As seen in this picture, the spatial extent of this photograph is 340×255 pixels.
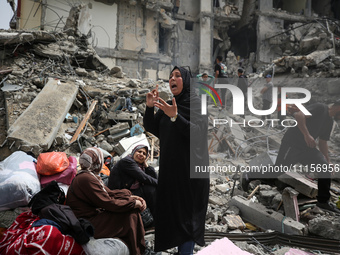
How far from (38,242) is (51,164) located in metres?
1.33

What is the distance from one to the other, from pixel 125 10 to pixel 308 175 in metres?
16.4

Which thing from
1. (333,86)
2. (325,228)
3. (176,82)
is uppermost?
(333,86)

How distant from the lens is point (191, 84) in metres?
2.19

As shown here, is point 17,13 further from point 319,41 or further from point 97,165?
point 319,41

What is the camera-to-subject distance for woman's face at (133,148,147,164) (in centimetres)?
326

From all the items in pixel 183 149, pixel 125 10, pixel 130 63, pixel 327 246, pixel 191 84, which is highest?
pixel 125 10

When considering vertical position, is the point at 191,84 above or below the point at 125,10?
below

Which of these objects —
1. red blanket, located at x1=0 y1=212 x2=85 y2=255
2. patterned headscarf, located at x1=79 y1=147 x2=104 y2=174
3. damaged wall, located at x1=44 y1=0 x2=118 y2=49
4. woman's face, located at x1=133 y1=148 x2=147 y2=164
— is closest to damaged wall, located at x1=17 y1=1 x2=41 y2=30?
damaged wall, located at x1=44 y1=0 x2=118 y2=49

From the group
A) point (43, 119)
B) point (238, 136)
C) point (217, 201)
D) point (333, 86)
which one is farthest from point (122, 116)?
point (333, 86)

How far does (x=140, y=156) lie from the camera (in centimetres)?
326

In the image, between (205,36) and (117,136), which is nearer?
(117,136)

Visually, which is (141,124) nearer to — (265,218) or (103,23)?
(265,218)

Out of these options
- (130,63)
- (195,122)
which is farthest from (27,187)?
(130,63)

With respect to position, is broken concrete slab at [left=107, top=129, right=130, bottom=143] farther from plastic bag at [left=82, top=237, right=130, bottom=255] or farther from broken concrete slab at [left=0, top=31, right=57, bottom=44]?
broken concrete slab at [left=0, top=31, right=57, bottom=44]
